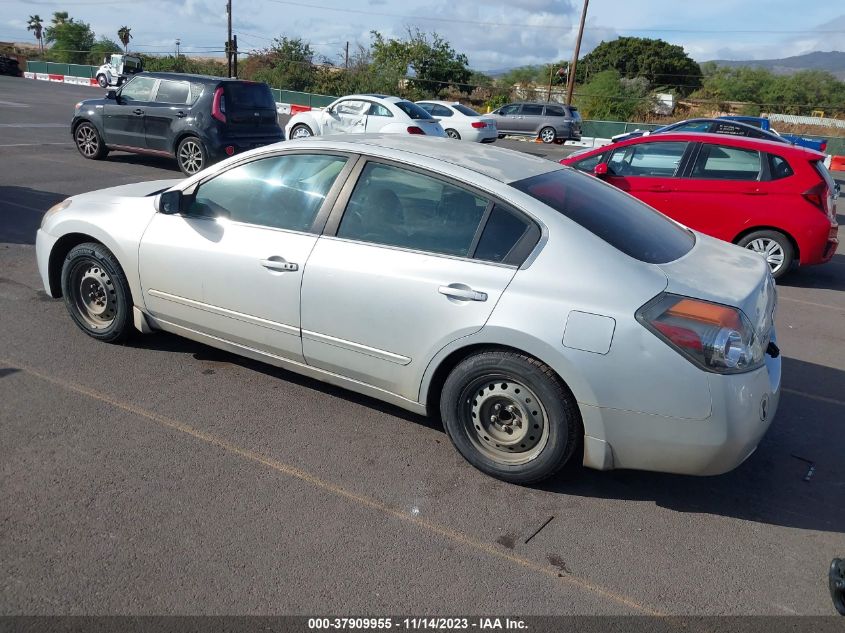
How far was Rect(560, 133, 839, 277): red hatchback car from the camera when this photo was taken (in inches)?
323

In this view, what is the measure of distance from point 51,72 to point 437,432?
56757 mm

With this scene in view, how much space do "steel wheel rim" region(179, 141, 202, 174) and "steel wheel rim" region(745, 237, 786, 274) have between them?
29.4 feet

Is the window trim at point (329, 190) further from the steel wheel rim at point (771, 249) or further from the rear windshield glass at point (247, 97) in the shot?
the rear windshield glass at point (247, 97)

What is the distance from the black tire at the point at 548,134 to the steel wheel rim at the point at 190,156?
19479 mm

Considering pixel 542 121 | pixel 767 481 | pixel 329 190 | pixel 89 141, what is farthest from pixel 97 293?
pixel 542 121

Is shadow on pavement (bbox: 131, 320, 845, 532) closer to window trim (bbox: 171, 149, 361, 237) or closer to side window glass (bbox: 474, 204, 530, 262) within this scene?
window trim (bbox: 171, 149, 361, 237)

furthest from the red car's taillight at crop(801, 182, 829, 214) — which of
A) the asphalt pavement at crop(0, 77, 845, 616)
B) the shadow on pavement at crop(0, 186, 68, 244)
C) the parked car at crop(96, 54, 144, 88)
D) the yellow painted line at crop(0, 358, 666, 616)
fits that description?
the parked car at crop(96, 54, 144, 88)

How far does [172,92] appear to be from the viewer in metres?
13.1

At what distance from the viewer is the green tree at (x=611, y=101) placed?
44656mm

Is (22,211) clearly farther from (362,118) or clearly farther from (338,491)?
(362,118)

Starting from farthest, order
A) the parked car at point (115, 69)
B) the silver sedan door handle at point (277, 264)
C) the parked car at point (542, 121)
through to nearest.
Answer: the parked car at point (115, 69) < the parked car at point (542, 121) < the silver sedan door handle at point (277, 264)

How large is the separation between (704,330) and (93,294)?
3.96 m

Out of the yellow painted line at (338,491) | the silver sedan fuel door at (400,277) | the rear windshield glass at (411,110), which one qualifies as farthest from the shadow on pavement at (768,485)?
the rear windshield glass at (411,110)

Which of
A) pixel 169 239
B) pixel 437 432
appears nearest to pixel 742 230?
pixel 437 432
